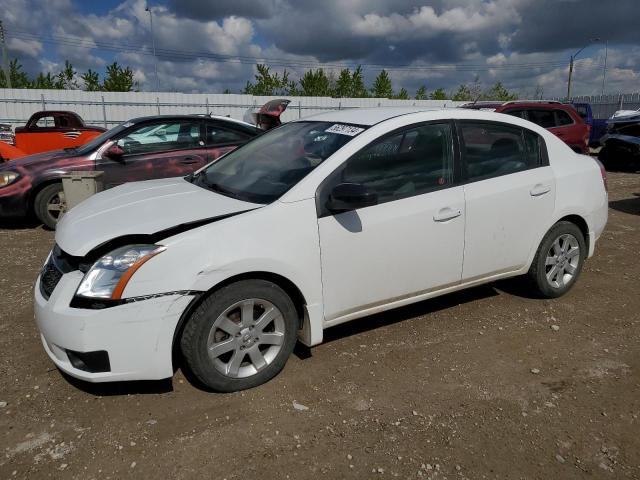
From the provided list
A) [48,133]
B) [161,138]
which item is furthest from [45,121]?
[161,138]

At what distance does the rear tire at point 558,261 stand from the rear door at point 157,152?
15.2 ft

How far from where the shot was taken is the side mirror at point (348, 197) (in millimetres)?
2887

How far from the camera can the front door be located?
308 centimetres

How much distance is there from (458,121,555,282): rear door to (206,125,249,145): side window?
435 centimetres

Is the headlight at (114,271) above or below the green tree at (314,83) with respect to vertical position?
below

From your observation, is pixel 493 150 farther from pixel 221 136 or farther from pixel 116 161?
pixel 116 161

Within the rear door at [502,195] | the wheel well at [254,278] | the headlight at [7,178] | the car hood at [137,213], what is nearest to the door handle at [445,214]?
the rear door at [502,195]

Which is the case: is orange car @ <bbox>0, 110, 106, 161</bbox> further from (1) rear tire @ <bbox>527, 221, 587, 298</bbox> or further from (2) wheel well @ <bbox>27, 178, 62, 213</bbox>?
(1) rear tire @ <bbox>527, 221, 587, 298</bbox>

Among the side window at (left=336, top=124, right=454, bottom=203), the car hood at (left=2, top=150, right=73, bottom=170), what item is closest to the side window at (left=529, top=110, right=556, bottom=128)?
the side window at (left=336, top=124, right=454, bottom=203)

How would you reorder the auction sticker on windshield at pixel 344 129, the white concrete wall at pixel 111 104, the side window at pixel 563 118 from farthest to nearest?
the white concrete wall at pixel 111 104
the side window at pixel 563 118
the auction sticker on windshield at pixel 344 129

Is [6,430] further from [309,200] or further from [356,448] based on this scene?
[309,200]

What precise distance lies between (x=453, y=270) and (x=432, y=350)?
59cm

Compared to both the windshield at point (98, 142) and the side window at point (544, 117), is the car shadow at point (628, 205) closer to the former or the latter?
the side window at point (544, 117)

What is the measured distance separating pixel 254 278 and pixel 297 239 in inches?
13.3
